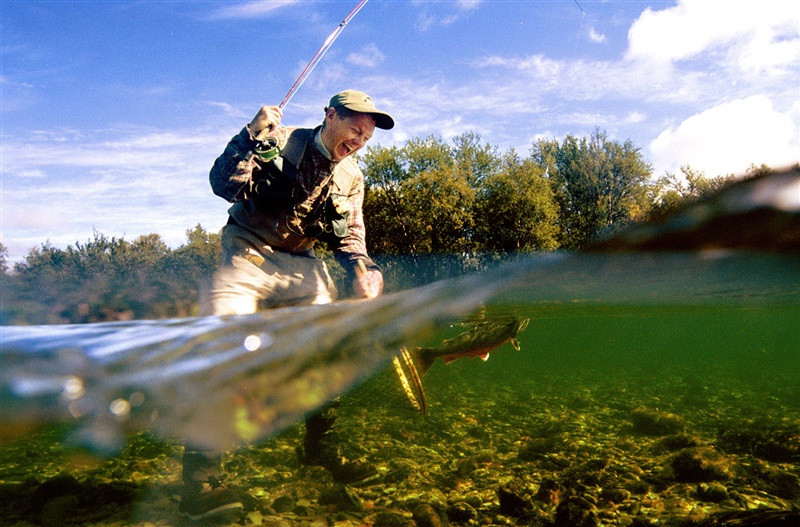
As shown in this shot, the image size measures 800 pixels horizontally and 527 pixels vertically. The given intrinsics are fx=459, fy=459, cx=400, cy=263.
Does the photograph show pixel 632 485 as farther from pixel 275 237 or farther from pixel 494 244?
pixel 494 244

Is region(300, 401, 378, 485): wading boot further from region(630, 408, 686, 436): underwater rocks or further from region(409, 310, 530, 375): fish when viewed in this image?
region(630, 408, 686, 436): underwater rocks

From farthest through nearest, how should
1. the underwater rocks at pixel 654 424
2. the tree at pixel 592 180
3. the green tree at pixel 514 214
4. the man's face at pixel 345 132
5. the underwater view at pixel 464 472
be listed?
the tree at pixel 592 180
the green tree at pixel 514 214
the underwater rocks at pixel 654 424
the man's face at pixel 345 132
the underwater view at pixel 464 472

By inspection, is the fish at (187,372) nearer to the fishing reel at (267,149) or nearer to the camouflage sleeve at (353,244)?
the fishing reel at (267,149)

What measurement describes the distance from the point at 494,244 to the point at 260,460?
3475 cm

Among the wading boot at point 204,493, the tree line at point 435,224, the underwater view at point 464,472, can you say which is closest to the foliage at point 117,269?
the tree line at point 435,224

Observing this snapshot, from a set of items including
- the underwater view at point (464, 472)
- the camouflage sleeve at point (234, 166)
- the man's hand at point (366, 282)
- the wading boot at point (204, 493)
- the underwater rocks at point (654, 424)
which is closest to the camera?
the wading boot at point (204, 493)

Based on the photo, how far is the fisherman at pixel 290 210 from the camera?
Answer: 135 inches

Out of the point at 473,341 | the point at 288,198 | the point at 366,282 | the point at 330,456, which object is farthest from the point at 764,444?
the point at 288,198

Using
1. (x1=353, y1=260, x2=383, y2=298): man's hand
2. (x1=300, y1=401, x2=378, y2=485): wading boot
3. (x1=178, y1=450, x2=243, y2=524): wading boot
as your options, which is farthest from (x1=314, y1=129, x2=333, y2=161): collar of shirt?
(x1=178, y1=450, x2=243, y2=524): wading boot

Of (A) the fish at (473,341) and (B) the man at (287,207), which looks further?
(A) the fish at (473,341)

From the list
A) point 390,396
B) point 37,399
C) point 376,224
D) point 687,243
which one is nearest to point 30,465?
point 390,396

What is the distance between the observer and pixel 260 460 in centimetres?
512

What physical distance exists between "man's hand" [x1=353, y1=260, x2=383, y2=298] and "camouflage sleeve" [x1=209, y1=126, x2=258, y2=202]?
1.20 metres

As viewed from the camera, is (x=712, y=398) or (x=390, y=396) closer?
(x=390, y=396)
